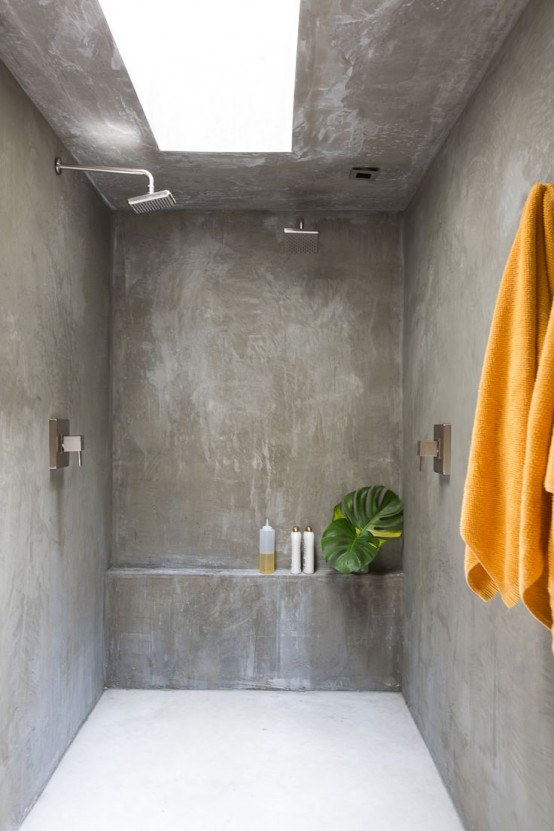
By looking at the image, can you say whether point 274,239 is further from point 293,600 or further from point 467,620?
point 467,620

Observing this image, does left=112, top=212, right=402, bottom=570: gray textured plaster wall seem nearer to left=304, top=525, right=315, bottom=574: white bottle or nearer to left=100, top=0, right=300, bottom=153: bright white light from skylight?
left=304, top=525, right=315, bottom=574: white bottle

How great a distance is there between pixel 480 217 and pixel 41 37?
4.44 feet

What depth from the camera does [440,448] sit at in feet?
8.29

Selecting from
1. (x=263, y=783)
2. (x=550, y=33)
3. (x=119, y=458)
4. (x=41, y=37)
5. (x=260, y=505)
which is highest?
(x=41, y=37)

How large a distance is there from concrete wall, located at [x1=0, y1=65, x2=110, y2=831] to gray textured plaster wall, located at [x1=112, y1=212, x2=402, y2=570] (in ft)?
0.89

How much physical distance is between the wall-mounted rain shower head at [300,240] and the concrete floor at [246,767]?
2.10 metres

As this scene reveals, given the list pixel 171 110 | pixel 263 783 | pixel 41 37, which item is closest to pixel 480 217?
pixel 171 110

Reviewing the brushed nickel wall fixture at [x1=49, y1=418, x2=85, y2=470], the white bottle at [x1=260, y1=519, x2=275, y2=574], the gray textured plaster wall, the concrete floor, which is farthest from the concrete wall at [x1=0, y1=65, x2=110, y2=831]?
the white bottle at [x1=260, y1=519, x2=275, y2=574]

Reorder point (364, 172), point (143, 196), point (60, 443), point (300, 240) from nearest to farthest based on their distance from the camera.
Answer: point (143, 196), point (60, 443), point (364, 172), point (300, 240)

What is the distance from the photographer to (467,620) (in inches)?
87.0

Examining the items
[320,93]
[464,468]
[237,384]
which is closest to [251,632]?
[237,384]

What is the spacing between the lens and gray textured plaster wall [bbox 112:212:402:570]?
11.2ft

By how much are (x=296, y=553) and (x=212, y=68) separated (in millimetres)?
2115

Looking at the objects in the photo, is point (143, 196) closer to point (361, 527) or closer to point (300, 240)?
point (300, 240)
